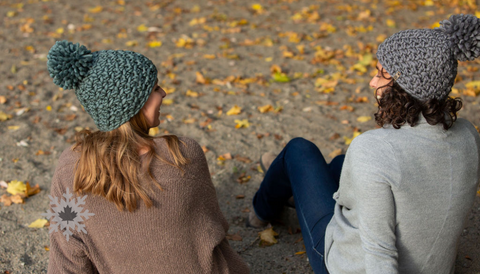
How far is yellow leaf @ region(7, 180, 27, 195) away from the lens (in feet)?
9.98

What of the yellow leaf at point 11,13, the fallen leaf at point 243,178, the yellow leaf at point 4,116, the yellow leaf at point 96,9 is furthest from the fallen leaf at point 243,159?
the yellow leaf at point 11,13

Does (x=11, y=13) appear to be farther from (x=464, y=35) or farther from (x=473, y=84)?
(x=464, y=35)

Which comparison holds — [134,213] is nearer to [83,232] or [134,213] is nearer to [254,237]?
[83,232]

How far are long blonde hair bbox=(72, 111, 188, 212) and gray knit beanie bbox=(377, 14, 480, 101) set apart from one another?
913 millimetres

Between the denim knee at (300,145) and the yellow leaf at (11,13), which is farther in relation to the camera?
the yellow leaf at (11,13)

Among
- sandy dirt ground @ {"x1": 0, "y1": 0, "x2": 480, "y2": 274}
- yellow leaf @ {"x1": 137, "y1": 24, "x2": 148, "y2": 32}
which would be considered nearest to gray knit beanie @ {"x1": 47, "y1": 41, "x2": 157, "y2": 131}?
sandy dirt ground @ {"x1": 0, "y1": 0, "x2": 480, "y2": 274}

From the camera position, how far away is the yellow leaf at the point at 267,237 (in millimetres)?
2689

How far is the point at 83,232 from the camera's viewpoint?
165 cm

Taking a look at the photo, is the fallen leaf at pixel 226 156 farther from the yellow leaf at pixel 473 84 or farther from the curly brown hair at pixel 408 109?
the yellow leaf at pixel 473 84

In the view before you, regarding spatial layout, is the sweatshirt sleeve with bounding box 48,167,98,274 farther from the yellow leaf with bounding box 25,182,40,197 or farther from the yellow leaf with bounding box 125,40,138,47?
the yellow leaf with bounding box 125,40,138,47

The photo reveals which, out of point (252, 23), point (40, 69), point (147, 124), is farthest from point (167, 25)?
point (147, 124)

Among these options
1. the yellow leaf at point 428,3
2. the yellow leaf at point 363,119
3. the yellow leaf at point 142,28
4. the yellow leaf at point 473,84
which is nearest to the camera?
the yellow leaf at point 363,119

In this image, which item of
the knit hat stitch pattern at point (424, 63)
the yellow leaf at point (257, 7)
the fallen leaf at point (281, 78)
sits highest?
the knit hat stitch pattern at point (424, 63)

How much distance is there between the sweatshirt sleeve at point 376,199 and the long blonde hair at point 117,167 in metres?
0.68
